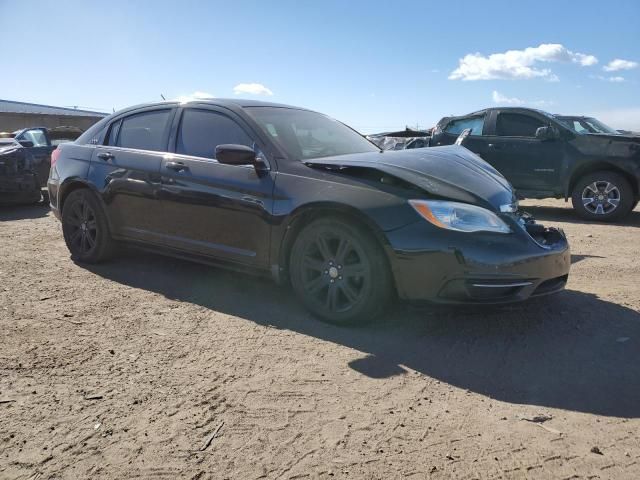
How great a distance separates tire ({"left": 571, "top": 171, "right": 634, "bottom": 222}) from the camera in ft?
27.0

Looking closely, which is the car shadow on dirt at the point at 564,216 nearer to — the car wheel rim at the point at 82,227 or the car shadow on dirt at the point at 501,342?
the car shadow on dirt at the point at 501,342

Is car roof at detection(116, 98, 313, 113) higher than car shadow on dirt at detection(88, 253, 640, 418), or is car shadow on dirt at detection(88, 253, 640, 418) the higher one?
car roof at detection(116, 98, 313, 113)

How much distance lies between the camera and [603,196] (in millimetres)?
8367

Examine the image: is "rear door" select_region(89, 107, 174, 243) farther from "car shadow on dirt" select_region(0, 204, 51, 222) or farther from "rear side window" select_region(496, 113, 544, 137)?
"rear side window" select_region(496, 113, 544, 137)

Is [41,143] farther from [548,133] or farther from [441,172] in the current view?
[441,172]

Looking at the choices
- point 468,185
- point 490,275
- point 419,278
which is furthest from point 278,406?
point 468,185

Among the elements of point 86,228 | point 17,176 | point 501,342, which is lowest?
point 501,342

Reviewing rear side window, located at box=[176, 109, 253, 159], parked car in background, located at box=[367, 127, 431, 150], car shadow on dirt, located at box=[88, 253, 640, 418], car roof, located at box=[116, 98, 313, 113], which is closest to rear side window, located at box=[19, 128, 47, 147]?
parked car in background, located at box=[367, 127, 431, 150]

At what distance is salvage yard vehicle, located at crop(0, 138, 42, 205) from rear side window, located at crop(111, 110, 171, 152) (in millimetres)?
5154

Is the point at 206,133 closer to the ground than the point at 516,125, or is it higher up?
closer to the ground

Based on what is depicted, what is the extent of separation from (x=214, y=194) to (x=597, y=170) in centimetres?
665

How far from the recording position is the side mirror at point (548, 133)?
8672mm

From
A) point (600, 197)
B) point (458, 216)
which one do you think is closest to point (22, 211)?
point (458, 216)

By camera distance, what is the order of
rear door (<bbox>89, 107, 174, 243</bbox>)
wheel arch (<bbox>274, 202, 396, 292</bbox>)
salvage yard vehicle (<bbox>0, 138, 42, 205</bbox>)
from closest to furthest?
wheel arch (<bbox>274, 202, 396, 292</bbox>) < rear door (<bbox>89, 107, 174, 243</bbox>) < salvage yard vehicle (<bbox>0, 138, 42, 205</bbox>)
